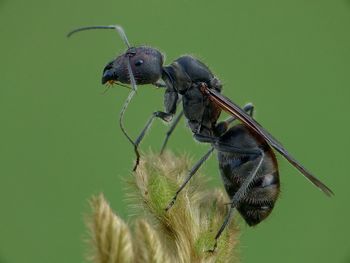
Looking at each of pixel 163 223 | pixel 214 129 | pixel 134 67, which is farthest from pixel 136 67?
pixel 163 223

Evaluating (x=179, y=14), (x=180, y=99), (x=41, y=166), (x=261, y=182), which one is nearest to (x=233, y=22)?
(x=179, y=14)

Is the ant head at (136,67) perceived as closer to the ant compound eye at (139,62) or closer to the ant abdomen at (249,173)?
the ant compound eye at (139,62)

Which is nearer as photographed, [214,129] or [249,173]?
[249,173]

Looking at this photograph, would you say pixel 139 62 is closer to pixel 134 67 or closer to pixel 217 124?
pixel 134 67

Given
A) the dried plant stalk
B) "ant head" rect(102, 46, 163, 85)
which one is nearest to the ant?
"ant head" rect(102, 46, 163, 85)

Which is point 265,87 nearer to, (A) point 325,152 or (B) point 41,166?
(A) point 325,152

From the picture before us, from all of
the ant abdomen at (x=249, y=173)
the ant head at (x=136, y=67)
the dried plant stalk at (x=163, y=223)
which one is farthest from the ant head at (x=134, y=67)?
the dried plant stalk at (x=163, y=223)
